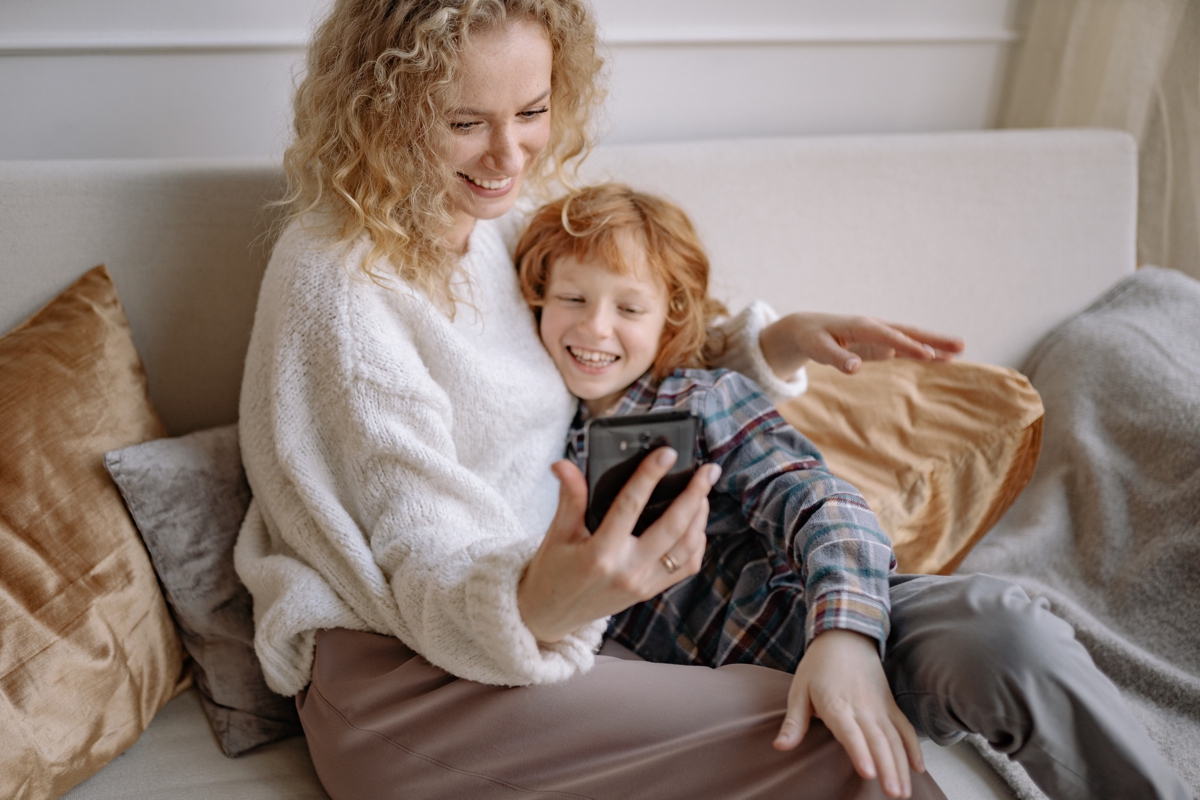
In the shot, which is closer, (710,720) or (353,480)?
(710,720)

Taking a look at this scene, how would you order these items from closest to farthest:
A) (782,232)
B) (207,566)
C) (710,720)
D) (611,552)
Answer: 1. (611,552)
2. (710,720)
3. (207,566)
4. (782,232)

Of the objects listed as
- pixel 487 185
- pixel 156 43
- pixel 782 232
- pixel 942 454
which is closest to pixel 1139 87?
pixel 782 232

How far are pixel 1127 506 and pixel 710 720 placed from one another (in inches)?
35.9

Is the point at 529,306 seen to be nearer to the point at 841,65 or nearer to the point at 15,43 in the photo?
the point at 15,43

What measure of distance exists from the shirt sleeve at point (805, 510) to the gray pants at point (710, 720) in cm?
6

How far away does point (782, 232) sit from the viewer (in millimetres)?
1541

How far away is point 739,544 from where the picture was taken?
115 cm

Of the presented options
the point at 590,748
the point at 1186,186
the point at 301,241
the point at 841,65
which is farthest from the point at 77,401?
the point at 1186,186

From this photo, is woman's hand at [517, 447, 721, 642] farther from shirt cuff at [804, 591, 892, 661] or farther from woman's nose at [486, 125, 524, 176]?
woman's nose at [486, 125, 524, 176]

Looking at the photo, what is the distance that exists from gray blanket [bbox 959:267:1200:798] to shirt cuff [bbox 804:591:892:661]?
384 mm

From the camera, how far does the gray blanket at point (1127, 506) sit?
1.20m

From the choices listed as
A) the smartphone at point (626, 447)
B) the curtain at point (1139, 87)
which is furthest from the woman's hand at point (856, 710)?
the curtain at point (1139, 87)

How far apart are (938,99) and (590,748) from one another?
1.62 meters

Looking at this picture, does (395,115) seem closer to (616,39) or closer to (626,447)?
(626,447)
